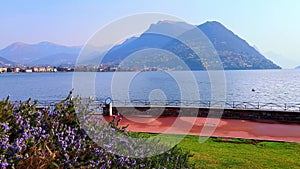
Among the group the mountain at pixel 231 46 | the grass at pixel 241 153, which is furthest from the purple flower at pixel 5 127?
the mountain at pixel 231 46

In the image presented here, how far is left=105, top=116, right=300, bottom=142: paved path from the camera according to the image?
13.0 meters

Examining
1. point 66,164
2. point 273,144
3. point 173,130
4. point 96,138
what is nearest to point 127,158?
point 96,138

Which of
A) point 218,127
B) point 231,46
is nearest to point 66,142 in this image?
point 218,127

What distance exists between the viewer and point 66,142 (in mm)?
2883

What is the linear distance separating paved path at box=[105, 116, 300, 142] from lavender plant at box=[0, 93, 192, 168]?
9.79 metres

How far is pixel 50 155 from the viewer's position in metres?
2.56

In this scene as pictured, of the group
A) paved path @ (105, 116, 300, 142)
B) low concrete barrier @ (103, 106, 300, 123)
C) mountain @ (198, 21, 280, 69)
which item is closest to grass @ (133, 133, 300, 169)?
paved path @ (105, 116, 300, 142)

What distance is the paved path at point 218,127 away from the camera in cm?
1302

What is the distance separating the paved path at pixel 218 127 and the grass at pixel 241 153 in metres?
1.43

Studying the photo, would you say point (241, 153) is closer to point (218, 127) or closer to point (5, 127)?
point (218, 127)

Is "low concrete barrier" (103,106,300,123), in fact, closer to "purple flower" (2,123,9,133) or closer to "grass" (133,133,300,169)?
"grass" (133,133,300,169)

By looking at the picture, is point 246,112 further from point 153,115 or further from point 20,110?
point 20,110

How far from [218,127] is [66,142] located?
1244cm

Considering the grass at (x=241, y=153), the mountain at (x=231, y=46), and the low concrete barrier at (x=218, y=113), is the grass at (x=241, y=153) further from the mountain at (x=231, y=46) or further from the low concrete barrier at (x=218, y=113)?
the mountain at (x=231, y=46)
